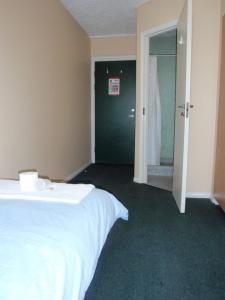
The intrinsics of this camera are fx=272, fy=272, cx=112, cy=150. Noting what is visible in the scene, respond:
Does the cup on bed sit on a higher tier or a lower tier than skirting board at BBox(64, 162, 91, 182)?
higher

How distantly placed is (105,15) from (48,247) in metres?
3.72

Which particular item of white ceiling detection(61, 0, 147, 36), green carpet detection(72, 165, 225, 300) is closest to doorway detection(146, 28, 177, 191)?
white ceiling detection(61, 0, 147, 36)

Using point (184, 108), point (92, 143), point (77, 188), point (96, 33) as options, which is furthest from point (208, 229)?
point (96, 33)

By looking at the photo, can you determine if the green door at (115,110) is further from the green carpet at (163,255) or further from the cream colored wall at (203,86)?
the green carpet at (163,255)

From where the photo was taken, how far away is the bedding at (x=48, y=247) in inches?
30.6

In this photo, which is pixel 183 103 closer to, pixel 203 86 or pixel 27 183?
pixel 203 86

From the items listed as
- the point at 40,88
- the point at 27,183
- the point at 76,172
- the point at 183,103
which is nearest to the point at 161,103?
the point at 76,172

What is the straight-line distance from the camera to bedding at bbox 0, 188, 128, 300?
78cm

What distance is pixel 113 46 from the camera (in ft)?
16.1

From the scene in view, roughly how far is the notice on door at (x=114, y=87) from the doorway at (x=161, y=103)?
67cm

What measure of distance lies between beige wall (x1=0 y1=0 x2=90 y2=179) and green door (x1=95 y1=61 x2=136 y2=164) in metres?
0.58

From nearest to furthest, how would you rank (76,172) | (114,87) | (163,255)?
(163,255) → (76,172) → (114,87)

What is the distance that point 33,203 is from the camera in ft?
4.33

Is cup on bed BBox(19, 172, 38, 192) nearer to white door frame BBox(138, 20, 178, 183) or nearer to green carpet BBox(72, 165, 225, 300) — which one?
green carpet BBox(72, 165, 225, 300)
